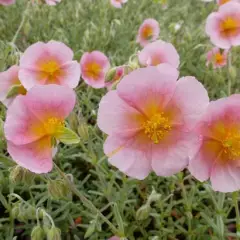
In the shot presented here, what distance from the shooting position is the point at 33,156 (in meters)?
1.21

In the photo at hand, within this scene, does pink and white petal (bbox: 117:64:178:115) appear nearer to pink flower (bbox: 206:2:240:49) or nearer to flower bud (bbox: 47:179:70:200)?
flower bud (bbox: 47:179:70:200)

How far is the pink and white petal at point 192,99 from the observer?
3.74 ft

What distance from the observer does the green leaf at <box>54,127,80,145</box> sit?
1.25m

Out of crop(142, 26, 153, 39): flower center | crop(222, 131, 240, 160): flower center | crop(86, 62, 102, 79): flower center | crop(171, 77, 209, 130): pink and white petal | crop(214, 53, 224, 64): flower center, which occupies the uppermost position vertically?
crop(171, 77, 209, 130): pink and white petal

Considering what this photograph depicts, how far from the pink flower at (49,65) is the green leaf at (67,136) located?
386 millimetres

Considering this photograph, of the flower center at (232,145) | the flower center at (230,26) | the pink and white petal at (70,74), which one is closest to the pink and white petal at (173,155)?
the flower center at (232,145)

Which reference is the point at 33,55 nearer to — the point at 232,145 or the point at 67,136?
the point at 67,136

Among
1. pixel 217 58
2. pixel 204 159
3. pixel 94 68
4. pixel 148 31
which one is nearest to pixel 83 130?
pixel 204 159

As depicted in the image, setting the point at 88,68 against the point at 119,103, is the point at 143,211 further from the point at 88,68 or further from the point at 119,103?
the point at 88,68

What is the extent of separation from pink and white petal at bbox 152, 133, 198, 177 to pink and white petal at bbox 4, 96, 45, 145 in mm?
348

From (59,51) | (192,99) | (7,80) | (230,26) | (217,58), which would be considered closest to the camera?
(192,99)

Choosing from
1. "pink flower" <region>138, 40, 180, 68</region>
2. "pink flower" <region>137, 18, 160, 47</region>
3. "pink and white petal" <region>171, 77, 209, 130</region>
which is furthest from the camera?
"pink flower" <region>137, 18, 160, 47</region>

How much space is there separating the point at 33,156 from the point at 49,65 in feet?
1.98

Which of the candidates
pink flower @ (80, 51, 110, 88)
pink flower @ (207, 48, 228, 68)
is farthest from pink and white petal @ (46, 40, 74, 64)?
pink flower @ (207, 48, 228, 68)
